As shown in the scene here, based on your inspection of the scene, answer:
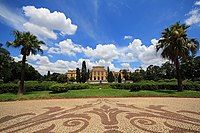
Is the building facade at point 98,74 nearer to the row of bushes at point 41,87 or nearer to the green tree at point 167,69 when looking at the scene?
the green tree at point 167,69

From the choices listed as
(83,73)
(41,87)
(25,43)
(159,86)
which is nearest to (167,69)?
(83,73)

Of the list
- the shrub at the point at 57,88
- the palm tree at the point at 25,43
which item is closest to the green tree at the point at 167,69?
the shrub at the point at 57,88

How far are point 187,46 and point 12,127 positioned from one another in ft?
67.1

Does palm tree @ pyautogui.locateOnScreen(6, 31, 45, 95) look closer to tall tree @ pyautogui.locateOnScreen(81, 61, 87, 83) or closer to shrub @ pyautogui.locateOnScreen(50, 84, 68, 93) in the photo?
shrub @ pyautogui.locateOnScreen(50, 84, 68, 93)

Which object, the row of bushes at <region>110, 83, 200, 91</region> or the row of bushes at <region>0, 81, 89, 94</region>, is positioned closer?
the row of bushes at <region>0, 81, 89, 94</region>

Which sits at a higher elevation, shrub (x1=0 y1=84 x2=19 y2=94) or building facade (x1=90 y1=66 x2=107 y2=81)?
building facade (x1=90 y1=66 x2=107 y2=81)

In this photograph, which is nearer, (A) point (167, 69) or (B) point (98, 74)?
(A) point (167, 69)

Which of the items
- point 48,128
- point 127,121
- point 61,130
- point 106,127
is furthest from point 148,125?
point 48,128

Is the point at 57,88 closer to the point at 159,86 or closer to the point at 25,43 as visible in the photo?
the point at 25,43

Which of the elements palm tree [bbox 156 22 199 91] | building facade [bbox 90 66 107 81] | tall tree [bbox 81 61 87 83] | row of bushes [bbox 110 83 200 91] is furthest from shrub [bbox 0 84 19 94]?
building facade [bbox 90 66 107 81]

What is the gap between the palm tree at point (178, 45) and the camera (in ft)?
59.5

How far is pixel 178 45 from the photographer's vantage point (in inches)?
712

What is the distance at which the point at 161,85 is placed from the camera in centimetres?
2223

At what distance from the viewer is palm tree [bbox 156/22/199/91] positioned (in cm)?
1812
